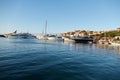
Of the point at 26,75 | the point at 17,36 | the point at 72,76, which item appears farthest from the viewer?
the point at 17,36

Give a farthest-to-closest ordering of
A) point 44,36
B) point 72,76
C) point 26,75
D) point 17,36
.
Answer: point 17,36, point 44,36, point 72,76, point 26,75

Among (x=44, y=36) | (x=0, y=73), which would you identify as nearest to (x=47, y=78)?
(x=0, y=73)

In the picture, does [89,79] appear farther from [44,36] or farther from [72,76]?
[44,36]

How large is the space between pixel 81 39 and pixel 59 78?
119 m

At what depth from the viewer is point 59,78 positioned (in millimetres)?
13758

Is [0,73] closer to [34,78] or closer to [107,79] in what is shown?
[34,78]

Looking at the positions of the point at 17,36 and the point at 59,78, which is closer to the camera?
the point at 59,78

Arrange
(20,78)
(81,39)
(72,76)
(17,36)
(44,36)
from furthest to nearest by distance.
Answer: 1. (17,36)
2. (44,36)
3. (81,39)
4. (72,76)
5. (20,78)

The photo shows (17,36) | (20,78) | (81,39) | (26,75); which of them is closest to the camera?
(20,78)

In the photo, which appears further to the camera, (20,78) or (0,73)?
(0,73)

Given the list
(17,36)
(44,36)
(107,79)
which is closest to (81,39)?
(44,36)

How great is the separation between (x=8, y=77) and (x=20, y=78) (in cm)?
100

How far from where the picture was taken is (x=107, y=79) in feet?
47.3

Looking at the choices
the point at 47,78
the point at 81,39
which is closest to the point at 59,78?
the point at 47,78
